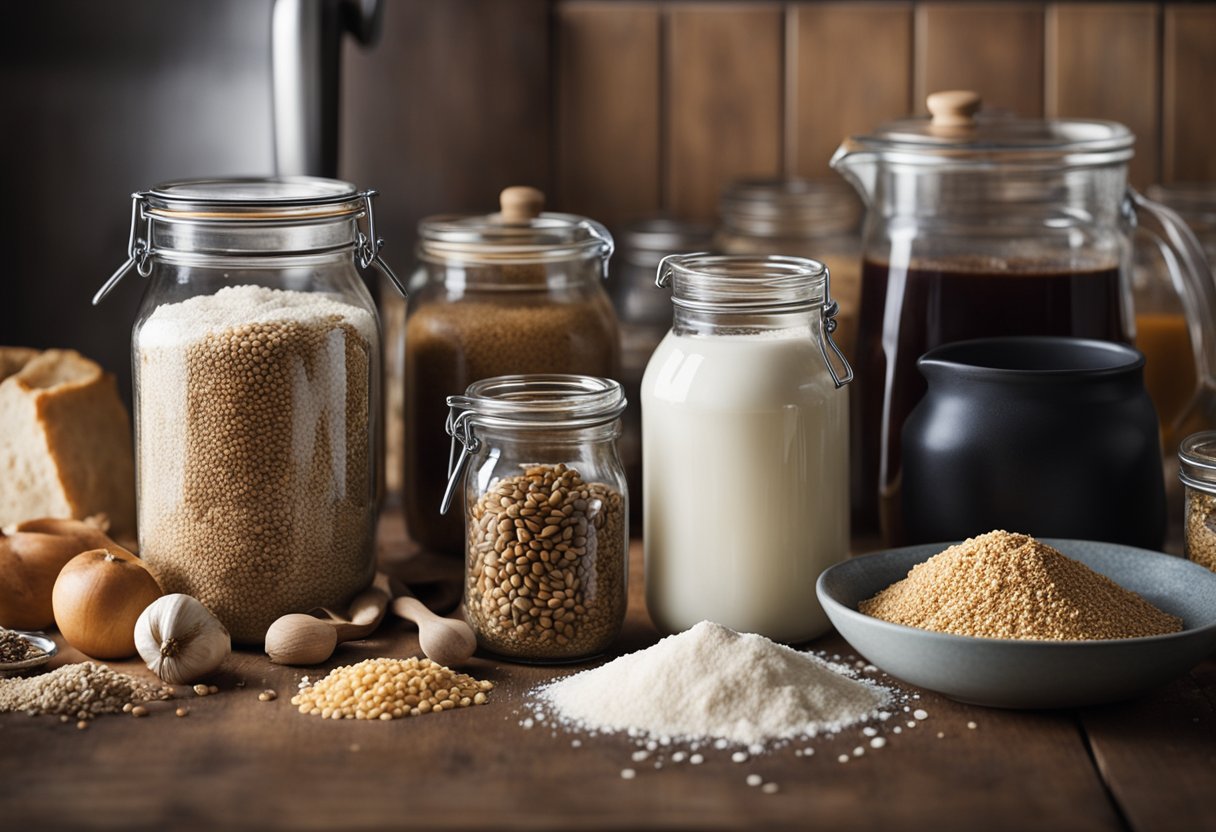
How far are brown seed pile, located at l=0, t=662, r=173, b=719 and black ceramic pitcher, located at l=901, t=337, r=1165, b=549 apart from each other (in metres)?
0.55

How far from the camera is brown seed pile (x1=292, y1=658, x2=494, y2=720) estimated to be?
2.98ft

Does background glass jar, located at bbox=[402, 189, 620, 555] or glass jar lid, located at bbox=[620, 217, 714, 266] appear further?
glass jar lid, located at bbox=[620, 217, 714, 266]

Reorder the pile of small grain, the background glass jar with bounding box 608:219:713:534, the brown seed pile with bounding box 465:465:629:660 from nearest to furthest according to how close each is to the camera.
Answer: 1. the pile of small grain
2. the brown seed pile with bounding box 465:465:629:660
3. the background glass jar with bounding box 608:219:713:534

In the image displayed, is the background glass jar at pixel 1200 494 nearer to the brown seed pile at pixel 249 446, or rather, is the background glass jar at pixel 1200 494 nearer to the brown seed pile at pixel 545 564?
the brown seed pile at pixel 545 564

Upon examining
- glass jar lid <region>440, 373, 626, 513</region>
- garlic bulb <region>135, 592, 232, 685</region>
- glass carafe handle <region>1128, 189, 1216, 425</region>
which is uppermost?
glass carafe handle <region>1128, 189, 1216, 425</region>

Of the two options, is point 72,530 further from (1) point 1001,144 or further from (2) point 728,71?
(2) point 728,71

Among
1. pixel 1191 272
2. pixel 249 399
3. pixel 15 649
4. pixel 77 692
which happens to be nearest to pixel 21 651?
pixel 15 649

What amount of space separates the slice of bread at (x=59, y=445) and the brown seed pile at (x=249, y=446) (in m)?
0.18

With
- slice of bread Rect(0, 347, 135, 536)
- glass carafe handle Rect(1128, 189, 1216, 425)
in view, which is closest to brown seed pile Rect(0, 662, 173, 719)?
slice of bread Rect(0, 347, 135, 536)

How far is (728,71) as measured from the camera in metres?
1.63

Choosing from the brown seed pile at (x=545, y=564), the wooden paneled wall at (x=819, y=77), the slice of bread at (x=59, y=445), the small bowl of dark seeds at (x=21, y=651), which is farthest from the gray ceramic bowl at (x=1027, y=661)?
the wooden paneled wall at (x=819, y=77)

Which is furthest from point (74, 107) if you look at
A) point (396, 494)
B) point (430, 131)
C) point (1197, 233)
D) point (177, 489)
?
point (1197, 233)

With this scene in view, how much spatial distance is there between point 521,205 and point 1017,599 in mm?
533

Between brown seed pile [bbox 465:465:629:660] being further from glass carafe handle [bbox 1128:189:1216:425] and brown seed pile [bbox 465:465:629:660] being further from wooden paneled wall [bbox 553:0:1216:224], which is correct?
wooden paneled wall [bbox 553:0:1216:224]
